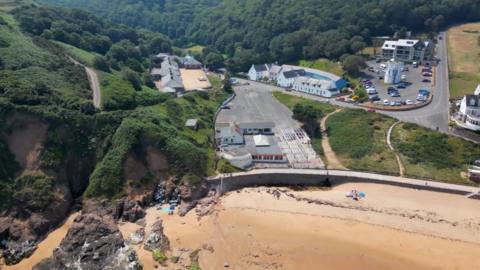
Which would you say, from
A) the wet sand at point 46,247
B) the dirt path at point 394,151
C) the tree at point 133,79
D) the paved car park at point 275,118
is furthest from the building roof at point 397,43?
the wet sand at point 46,247

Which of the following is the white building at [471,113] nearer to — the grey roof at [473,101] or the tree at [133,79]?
the grey roof at [473,101]

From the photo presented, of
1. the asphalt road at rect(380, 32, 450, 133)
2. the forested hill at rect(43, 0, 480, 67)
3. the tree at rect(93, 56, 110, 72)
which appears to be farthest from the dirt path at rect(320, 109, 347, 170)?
the tree at rect(93, 56, 110, 72)

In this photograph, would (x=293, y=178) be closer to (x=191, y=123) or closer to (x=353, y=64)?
(x=191, y=123)

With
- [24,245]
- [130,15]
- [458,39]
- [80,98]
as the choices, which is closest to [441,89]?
[458,39]

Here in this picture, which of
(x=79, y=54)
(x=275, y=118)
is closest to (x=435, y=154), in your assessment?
(x=275, y=118)

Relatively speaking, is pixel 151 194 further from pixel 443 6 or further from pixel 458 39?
pixel 443 6
